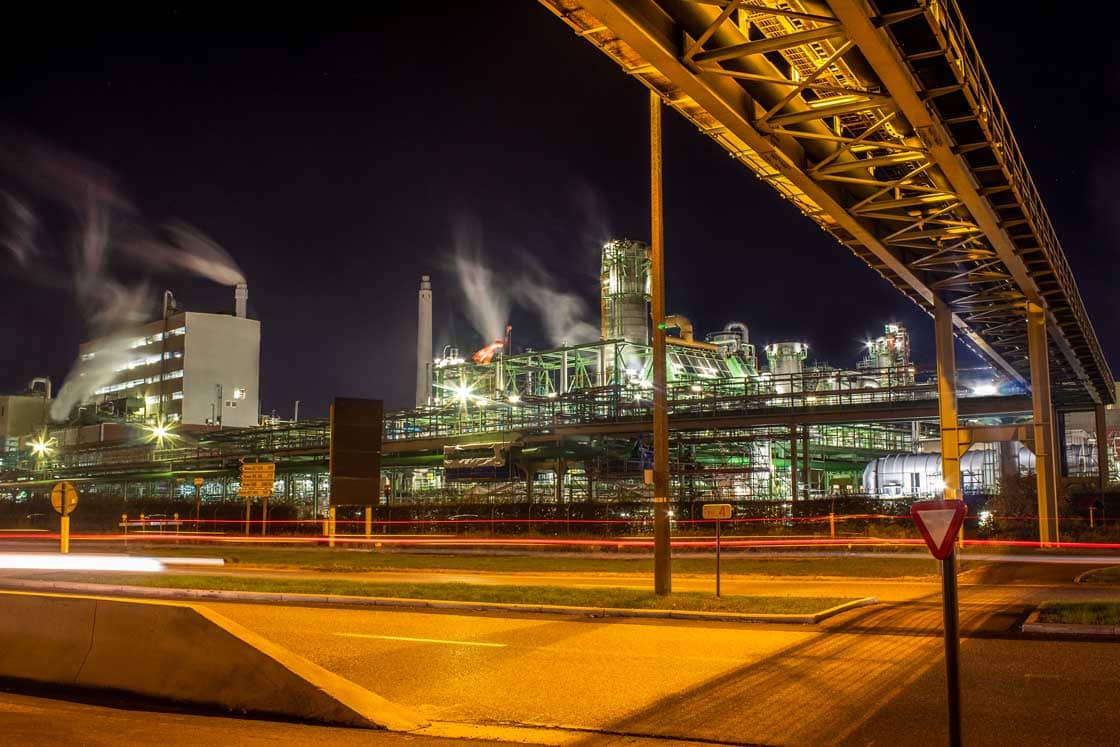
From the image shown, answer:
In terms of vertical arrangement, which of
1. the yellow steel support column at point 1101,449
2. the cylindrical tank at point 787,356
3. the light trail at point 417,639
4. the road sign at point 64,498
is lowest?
the light trail at point 417,639

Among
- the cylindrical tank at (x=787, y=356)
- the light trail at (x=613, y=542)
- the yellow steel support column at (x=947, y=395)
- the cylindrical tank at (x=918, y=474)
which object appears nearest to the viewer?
the yellow steel support column at (x=947, y=395)

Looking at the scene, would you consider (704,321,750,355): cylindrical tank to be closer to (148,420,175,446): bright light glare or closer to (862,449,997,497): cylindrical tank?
(862,449,997,497): cylindrical tank

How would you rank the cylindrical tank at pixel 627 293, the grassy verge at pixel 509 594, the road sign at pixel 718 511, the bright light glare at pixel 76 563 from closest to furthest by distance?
1. the grassy verge at pixel 509 594
2. the road sign at pixel 718 511
3. the bright light glare at pixel 76 563
4. the cylindrical tank at pixel 627 293

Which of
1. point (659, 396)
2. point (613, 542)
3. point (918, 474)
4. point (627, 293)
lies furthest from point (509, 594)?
point (627, 293)

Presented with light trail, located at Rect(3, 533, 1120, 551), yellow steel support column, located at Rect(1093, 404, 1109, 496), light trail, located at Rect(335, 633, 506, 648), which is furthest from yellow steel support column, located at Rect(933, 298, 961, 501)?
yellow steel support column, located at Rect(1093, 404, 1109, 496)

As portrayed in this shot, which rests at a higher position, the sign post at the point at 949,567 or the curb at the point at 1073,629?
→ the sign post at the point at 949,567

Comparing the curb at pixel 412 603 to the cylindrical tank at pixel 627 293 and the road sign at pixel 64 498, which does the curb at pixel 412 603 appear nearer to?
the road sign at pixel 64 498

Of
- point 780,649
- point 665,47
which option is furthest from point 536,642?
point 665,47

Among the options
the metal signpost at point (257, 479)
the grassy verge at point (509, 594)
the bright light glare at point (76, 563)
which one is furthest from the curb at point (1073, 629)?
the metal signpost at point (257, 479)

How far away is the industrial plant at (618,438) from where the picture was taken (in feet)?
156

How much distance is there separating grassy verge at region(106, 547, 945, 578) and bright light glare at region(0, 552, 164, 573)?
2.47 metres

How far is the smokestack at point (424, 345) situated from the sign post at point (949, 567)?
2928 inches

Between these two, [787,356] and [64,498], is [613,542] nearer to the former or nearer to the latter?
[64,498]

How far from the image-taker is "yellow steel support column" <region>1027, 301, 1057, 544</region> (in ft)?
99.0
